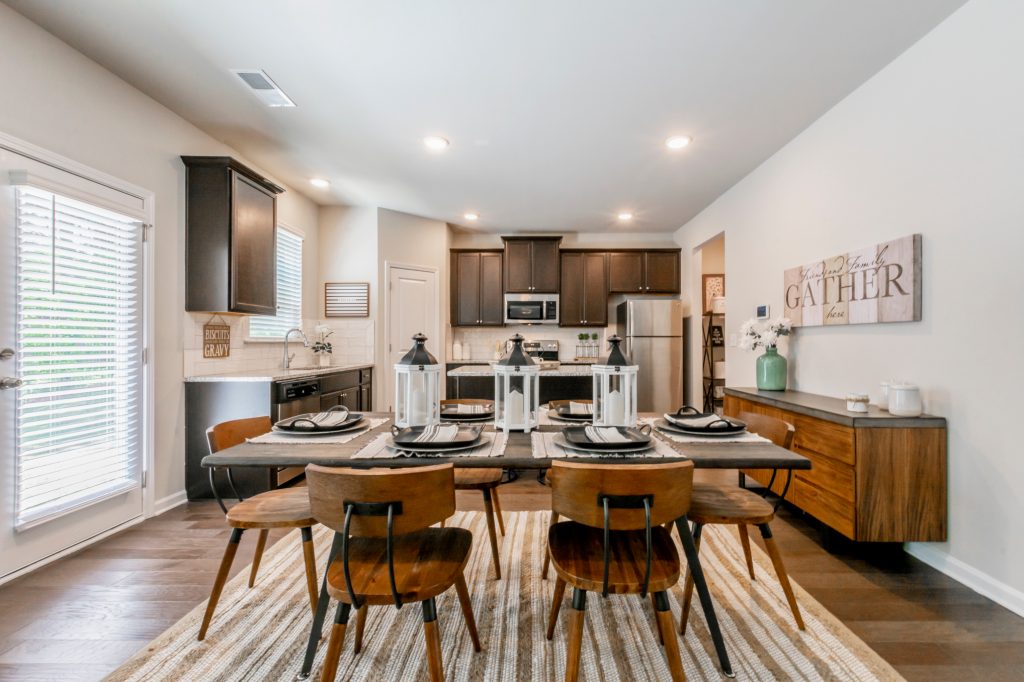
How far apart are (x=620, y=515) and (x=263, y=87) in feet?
9.85

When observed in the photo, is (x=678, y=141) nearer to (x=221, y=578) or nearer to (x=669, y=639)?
(x=669, y=639)

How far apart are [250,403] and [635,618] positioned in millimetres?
2781

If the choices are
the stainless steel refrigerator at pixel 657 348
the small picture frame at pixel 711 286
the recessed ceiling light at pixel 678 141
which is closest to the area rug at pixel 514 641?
the recessed ceiling light at pixel 678 141

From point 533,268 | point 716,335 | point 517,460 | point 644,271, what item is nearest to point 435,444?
point 517,460

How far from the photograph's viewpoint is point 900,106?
234 centimetres

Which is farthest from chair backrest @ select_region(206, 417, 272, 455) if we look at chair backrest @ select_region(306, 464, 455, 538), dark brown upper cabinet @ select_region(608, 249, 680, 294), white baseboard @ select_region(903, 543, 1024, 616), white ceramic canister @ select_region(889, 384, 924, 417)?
dark brown upper cabinet @ select_region(608, 249, 680, 294)

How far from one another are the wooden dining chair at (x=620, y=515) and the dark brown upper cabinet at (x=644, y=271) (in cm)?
495

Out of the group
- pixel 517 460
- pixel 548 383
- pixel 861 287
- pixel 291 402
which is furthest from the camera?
pixel 548 383

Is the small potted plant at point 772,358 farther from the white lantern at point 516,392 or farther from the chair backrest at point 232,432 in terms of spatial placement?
the chair backrest at point 232,432

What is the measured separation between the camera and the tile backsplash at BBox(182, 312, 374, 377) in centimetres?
321

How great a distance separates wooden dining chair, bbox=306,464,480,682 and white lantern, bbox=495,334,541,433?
18.4 inches

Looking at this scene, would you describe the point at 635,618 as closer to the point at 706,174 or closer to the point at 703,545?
the point at 703,545

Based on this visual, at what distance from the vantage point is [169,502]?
297 cm

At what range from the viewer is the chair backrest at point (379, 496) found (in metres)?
1.20
